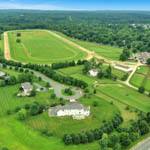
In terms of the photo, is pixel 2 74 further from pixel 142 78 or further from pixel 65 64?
pixel 142 78

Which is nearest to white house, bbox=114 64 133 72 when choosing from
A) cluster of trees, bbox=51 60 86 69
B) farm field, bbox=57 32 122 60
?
cluster of trees, bbox=51 60 86 69

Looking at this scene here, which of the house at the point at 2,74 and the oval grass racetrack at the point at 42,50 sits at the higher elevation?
the house at the point at 2,74

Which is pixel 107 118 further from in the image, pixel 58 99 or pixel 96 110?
pixel 58 99

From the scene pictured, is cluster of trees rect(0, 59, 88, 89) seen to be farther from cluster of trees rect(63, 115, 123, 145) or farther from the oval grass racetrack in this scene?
cluster of trees rect(63, 115, 123, 145)

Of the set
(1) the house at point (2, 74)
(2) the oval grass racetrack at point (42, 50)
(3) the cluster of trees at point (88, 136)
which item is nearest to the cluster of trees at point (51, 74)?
(2) the oval grass racetrack at point (42, 50)

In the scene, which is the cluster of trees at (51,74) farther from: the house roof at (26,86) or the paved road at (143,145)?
the paved road at (143,145)

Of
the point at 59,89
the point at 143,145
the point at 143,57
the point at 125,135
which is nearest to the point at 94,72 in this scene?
the point at 59,89
